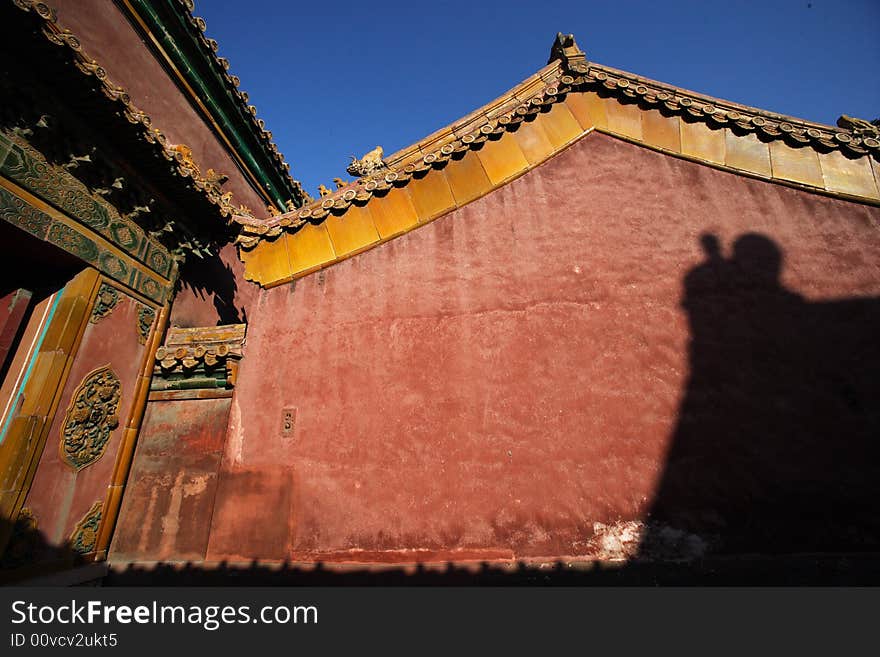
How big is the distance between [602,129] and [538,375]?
312 cm

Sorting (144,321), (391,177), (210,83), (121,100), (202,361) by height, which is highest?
(210,83)

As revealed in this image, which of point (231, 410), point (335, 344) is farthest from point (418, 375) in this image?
point (231, 410)

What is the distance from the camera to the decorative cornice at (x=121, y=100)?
3168 millimetres

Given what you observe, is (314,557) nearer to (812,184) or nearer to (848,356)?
(848,356)

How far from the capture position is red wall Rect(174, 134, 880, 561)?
10.6 feet

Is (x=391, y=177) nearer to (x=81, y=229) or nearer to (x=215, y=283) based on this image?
(x=81, y=229)

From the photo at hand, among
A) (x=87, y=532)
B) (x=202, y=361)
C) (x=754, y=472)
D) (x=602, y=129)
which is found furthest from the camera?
(x=602, y=129)

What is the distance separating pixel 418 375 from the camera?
3768 mm

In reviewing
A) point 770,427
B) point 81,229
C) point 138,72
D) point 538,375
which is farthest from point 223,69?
point 770,427

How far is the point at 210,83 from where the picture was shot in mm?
8625

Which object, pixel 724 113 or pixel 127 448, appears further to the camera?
pixel 724 113

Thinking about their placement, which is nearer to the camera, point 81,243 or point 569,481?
point 569,481

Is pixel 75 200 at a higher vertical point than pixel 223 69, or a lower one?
lower

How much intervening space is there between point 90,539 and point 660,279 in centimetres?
600
